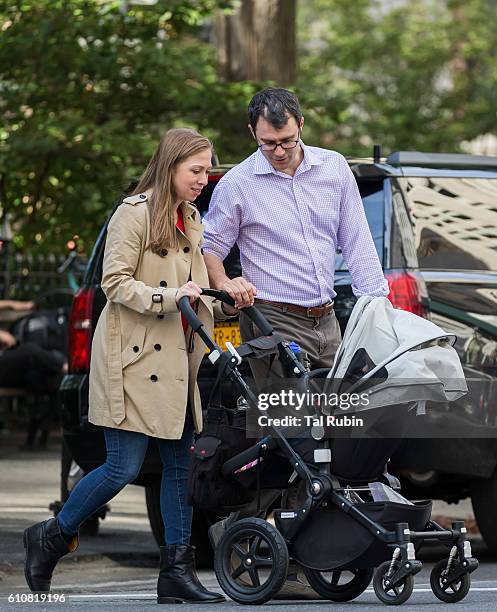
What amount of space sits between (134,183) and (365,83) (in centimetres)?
2306

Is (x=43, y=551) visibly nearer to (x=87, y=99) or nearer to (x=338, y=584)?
(x=338, y=584)

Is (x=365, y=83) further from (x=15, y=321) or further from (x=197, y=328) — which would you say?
(x=197, y=328)

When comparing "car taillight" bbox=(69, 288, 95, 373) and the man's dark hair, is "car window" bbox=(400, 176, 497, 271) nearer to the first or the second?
the man's dark hair

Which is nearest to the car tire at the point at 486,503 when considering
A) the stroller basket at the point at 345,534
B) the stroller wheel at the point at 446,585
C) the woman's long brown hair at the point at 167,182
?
the stroller wheel at the point at 446,585

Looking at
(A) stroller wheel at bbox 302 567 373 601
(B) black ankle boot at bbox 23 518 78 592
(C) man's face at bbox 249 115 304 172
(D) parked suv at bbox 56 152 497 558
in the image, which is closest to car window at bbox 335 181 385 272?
(D) parked suv at bbox 56 152 497 558

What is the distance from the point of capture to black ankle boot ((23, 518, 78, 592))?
20.4 feet

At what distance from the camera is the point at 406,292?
281 inches

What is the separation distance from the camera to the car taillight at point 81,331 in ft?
26.0

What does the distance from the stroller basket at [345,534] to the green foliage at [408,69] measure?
19.3 m

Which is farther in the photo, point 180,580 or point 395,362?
point 180,580

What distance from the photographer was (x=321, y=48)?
31.5 metres

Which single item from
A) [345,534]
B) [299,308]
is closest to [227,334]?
[299,308]

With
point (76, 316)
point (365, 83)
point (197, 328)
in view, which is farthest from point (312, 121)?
point (365, 83)

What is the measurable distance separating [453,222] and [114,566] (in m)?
2.50
